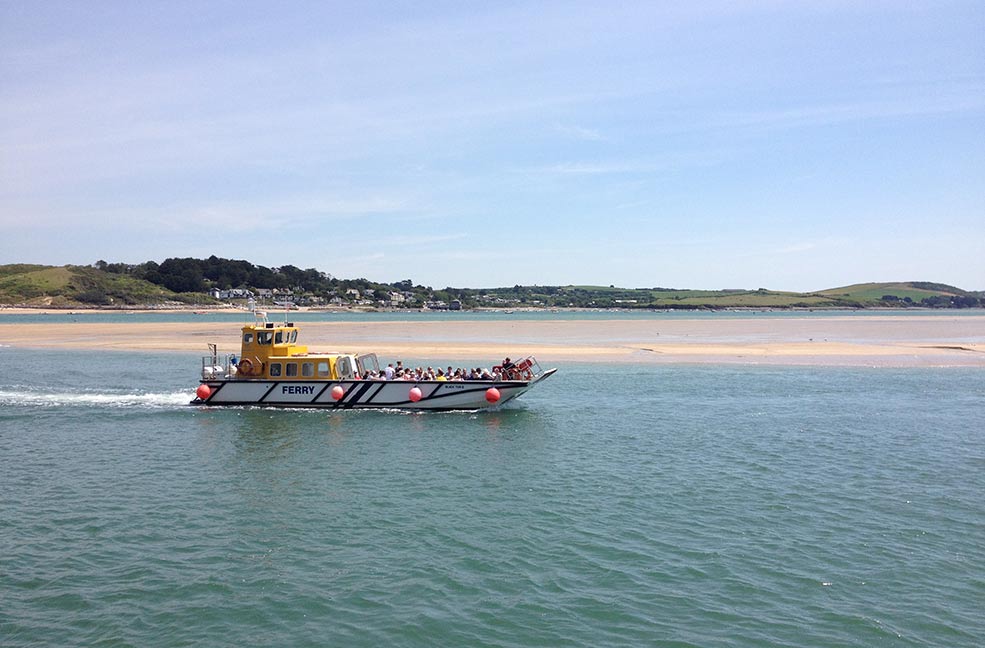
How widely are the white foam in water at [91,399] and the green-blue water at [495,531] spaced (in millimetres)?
3059

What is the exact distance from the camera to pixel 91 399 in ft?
111

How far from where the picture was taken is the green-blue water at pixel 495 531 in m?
11.4

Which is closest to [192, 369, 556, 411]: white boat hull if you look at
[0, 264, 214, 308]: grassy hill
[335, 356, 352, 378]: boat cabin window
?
[335, 356, 352, 378]: boat cabin window

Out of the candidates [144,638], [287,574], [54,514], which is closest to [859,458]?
[287,574]

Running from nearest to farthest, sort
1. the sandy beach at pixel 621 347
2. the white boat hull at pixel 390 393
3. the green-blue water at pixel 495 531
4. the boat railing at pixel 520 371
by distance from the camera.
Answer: the green-blue water at pixel 495 531 → the white boat hull at pixel 390 393 → the boat railing at pixel 520 371 → the sandy beach at pixel 621 347

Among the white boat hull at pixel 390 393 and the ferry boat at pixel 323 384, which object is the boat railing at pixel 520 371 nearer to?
the ferry boat at pixel 323 384

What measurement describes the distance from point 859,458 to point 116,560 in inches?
794

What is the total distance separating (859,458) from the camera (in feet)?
72.6

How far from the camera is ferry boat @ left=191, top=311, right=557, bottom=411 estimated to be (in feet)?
104

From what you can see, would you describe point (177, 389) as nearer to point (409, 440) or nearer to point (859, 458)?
point (409, 440)

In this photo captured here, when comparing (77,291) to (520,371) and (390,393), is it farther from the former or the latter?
(520,371)

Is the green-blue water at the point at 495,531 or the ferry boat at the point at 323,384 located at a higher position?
the ferry boat at the point at 323,384

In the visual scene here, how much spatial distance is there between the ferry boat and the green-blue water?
2.39 m

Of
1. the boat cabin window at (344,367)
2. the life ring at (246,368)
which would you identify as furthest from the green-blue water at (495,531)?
the boat cabin window at (344,367)
